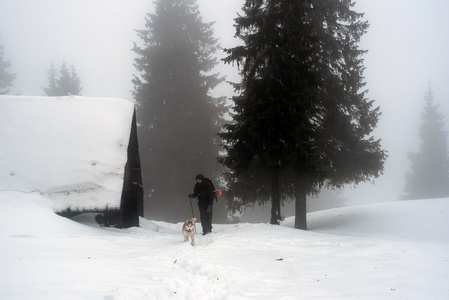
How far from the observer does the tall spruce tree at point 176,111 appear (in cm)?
2423

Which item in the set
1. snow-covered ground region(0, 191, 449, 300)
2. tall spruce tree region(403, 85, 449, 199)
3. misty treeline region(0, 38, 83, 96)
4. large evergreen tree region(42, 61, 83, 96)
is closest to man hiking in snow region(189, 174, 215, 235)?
snow-covered ground region(0, 191, 449, 300)

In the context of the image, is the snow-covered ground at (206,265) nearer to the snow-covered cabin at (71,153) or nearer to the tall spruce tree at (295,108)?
the snow-covered cabin at (71,153)

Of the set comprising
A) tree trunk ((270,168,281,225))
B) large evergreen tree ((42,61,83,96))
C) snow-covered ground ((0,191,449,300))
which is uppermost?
large evergreen tree ((42,61,83,96))

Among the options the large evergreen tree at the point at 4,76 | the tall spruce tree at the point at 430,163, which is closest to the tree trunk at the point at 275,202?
the tall spruce tree at the point at 430,163

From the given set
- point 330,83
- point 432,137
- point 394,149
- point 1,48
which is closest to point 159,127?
point 330,83

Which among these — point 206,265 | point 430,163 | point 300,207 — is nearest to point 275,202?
point 300,207

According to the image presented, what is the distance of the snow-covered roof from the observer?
11156 mm

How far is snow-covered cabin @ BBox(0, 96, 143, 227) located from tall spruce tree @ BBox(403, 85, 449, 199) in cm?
3680

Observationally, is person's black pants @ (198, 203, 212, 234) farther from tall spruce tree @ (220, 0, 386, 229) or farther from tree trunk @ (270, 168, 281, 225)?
tree trunk @ (270, 168, 281, 225)

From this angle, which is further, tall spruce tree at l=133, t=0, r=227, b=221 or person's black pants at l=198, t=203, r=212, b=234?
tall spruce tree at l=133, t=0, r=227, b=221

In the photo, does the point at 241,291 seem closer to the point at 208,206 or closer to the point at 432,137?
the point at 208,206

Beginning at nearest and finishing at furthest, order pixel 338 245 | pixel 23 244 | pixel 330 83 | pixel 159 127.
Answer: pixel 23 244, pixel 338 245, pixel 330 83, pixel 159 127

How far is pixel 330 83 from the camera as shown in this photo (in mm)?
14438

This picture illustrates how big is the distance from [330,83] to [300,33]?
3.41m
